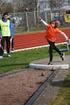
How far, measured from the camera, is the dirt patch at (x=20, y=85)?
10.3m

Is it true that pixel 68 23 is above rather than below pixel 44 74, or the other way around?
below

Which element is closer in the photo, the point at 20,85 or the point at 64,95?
the point at 64,95

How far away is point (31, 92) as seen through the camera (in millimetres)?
11070

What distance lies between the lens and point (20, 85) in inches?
479

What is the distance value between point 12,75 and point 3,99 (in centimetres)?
374

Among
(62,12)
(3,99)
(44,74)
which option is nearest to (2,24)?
(44,74)

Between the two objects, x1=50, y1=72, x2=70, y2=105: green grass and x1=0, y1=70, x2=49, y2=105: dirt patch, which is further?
x1=0, y1=70, x2=49, y2=105: dirt patch

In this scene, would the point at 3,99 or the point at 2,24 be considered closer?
the point at 3,99

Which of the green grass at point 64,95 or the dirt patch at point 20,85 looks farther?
the dirt patch at point 20,85

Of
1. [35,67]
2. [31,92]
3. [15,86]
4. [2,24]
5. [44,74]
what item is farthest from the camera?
[2,24]

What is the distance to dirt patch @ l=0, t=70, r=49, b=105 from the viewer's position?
406 inches

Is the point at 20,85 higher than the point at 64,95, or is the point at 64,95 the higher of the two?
the point at 64,95

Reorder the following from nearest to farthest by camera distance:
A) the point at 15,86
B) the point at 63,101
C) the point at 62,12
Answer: the point at 63,101, the point at 15,86, the point at 62,12

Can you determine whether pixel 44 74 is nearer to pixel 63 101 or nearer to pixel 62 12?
pixel 63 101
